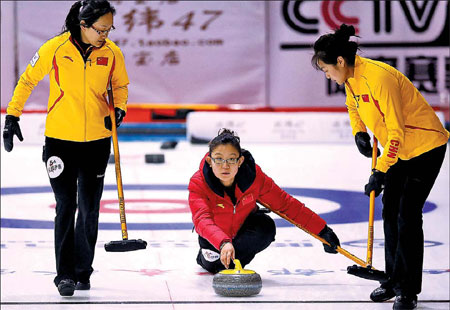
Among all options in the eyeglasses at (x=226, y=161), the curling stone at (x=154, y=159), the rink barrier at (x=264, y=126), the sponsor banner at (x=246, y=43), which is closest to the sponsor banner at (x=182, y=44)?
the sponsor banner at (x=246, y=43)

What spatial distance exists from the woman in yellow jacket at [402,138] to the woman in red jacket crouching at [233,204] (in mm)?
370

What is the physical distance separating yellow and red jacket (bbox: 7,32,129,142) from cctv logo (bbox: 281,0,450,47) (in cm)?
931

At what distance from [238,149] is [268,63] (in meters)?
9.39

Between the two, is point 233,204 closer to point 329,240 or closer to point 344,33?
point 329,240

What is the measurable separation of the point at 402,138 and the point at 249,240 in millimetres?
1118

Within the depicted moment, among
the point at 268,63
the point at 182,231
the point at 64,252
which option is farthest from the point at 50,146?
the point at 268,63

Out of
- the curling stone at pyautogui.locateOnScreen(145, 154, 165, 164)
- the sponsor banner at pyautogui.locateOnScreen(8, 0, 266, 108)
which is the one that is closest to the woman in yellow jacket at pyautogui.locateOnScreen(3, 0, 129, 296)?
the curling stone at pyautogui.locateOnScreen(145, 154, 165, 164)

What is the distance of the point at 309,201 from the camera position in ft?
23.6

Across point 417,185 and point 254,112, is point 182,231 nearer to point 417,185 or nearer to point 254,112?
point 417,185

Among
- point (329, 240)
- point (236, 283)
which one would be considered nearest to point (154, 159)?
point (329, 240)

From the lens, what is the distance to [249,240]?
4504 millimetres

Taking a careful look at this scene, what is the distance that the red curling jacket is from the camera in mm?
4125

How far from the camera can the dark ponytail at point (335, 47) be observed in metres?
3.75

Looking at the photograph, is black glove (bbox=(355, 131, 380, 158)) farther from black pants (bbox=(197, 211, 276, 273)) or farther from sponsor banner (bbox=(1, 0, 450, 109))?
sponsor banner (bbox=(1, 0, 450, 109))
